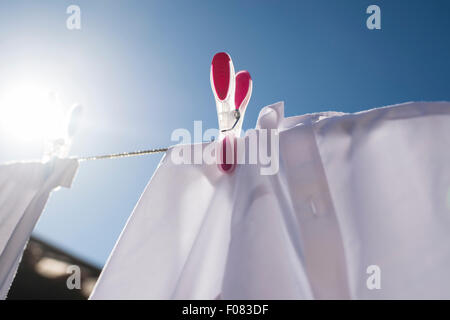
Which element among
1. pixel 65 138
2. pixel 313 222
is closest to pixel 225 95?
pixel 313 222

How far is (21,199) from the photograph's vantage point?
2.63ft

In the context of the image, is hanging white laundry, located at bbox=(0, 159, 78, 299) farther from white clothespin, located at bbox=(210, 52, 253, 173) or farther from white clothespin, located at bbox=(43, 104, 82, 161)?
white clothespin, located at bbox=(210, 52, 253, 173)

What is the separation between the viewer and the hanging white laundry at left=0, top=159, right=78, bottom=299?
2.29 feet

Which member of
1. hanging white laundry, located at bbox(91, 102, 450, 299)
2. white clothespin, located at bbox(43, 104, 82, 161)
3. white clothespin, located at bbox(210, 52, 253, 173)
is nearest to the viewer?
hanging white laundry, located at bbox(91, 102, 450, 299)

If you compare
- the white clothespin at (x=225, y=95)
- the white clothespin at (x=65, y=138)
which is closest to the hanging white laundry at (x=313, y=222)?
the white clothespin at (x=225, y=95)

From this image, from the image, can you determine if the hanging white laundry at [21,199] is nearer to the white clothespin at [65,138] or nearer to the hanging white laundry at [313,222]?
the white clothespin at [65,138]

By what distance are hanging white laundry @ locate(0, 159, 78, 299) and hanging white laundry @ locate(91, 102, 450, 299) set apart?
313mm

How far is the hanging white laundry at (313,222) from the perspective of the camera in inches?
16.7

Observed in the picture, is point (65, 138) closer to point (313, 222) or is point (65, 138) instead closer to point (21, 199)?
point (21, 199)

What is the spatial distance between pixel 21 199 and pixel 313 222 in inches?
27.3

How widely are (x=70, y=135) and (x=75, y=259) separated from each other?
246 centimetres

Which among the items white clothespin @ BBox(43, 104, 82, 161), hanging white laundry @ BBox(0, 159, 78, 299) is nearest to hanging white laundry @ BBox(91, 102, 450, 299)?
hanging white laundry @ BBox(0, 159, 78, 299)

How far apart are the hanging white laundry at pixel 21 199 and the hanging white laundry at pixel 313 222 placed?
31 centimetres
